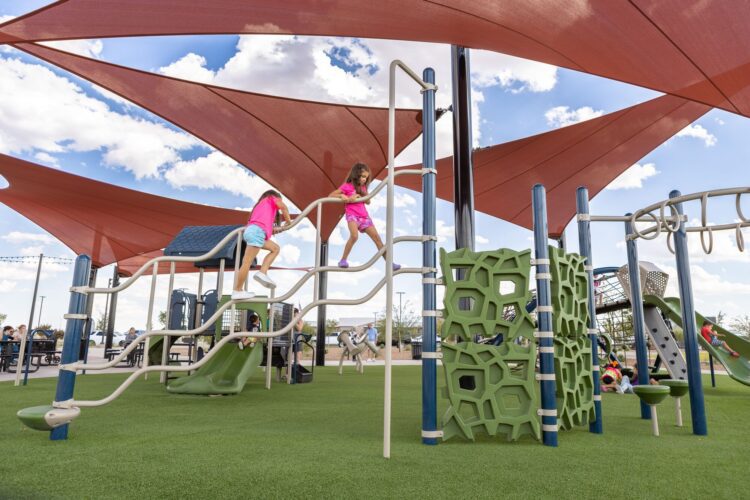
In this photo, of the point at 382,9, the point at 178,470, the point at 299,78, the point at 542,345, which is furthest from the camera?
the point at 299,78

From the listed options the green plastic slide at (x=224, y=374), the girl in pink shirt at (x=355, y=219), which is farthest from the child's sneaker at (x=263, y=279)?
the green plastic slide at (x=224, y=374)

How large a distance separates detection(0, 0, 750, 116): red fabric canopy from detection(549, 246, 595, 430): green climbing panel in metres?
3.45

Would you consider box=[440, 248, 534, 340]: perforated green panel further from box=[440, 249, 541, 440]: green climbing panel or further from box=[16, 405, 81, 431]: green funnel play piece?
box=[16, 405, 81, 431]: green funnel play piece

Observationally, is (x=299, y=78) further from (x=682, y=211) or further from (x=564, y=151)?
(x=682, y=211)

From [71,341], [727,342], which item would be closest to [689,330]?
[71,341]

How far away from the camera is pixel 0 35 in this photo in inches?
230

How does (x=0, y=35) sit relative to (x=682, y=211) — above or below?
above

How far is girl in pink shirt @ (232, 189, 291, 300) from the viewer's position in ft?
13.6

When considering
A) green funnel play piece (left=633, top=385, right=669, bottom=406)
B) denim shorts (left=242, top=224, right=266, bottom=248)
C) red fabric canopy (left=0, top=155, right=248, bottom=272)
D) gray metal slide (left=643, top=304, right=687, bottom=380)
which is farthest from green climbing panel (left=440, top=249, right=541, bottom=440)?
red fabric canopy (left=0, top=155, right=248, bottom=272)

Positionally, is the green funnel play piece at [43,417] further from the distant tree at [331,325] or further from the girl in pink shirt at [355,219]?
the distant tree at [331,325]

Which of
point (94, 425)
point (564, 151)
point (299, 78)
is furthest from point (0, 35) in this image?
point (564, 151)

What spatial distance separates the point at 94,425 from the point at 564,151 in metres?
10.8

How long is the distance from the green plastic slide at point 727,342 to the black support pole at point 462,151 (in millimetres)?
3328

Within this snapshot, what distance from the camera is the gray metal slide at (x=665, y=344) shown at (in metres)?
7.26
